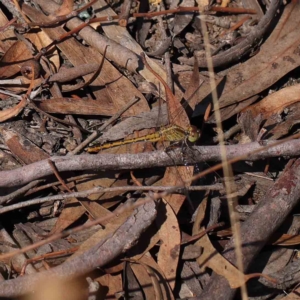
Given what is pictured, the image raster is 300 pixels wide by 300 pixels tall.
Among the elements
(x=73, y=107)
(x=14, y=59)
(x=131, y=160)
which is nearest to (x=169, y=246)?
(x=131, y=160)

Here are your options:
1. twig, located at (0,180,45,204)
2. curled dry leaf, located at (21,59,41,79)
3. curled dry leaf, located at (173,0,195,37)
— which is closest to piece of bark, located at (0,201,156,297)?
twig, located at (0,180,45,204)

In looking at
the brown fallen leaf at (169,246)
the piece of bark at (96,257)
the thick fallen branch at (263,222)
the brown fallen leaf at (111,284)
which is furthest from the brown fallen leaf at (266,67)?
the brown fallen leaf at (111,284)

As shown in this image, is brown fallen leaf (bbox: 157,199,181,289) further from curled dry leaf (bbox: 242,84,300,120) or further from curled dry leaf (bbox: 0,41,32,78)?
curled dry leaf (bbox: 0,41,32,78)

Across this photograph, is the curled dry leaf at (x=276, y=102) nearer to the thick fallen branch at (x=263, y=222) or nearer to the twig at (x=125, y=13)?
the thick fallen branch at (x=263, y=222)

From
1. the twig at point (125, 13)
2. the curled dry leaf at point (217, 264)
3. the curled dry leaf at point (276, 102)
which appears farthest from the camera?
Result: the twig at point (125, 13)

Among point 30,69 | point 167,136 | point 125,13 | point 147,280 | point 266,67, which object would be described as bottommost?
point 147,280

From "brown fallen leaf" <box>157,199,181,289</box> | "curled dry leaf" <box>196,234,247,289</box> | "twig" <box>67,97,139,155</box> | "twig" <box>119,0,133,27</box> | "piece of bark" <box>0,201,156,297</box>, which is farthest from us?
"twig" <box>119,0,133,27</box>

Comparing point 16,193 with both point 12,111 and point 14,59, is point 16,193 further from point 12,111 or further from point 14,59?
point 14,59
